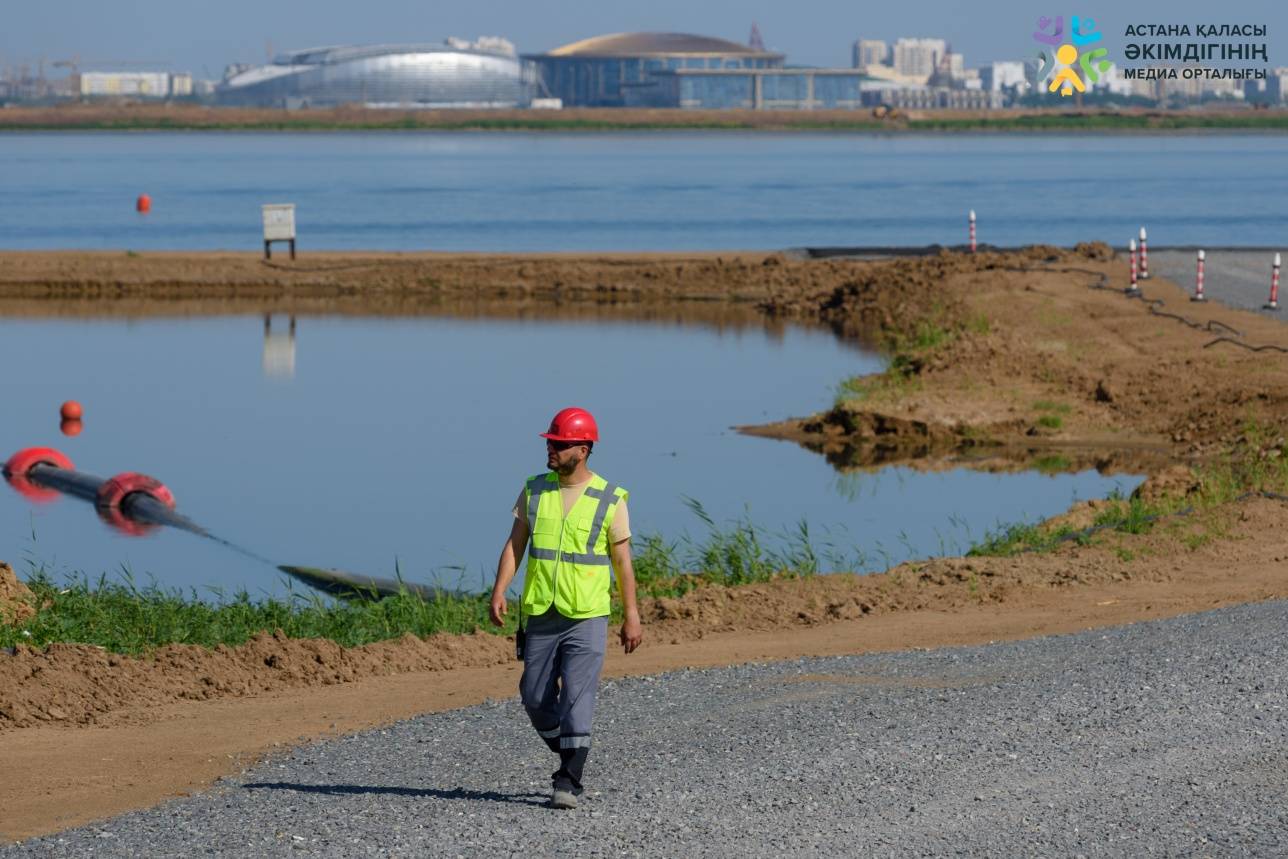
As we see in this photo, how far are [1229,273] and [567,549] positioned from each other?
32.8 metres

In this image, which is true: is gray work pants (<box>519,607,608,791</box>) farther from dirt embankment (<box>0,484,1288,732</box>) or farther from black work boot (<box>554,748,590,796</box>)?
dirt embankment (<box>0,484,1288,732</box>)

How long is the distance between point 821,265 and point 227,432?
20.0 m

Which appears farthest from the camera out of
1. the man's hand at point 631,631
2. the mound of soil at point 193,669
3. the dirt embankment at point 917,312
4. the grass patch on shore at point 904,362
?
the grass patch on shore at point 904,362

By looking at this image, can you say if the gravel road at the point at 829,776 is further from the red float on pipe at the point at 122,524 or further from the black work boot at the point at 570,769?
the red float on pipe at the point at 122,524

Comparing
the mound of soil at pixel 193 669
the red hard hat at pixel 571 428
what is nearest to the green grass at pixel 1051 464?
the mound of soil at pixel 193 669

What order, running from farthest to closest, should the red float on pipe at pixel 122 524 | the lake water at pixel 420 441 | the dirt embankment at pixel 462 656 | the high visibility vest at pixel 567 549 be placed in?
the red float on pipe at pixel 122 524 → the lake water at pixel 420 441 → the dirt embankment at pixel 462 656 → the high visibility vest at pixel 567 549

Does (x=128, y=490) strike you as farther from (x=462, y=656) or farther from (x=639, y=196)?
(x=639, y=196)

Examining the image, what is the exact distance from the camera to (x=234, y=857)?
705 cm

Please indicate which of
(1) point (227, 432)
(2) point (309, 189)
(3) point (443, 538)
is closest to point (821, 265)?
(1) point (227, 432)

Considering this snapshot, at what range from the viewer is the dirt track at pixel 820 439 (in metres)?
10.2

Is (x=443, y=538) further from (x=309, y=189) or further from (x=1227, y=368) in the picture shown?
(x=309, y=189)

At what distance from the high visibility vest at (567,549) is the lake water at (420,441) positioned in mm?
7738

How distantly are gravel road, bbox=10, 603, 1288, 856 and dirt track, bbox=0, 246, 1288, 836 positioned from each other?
802 millimetres

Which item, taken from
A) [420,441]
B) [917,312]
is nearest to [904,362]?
[917,312]
